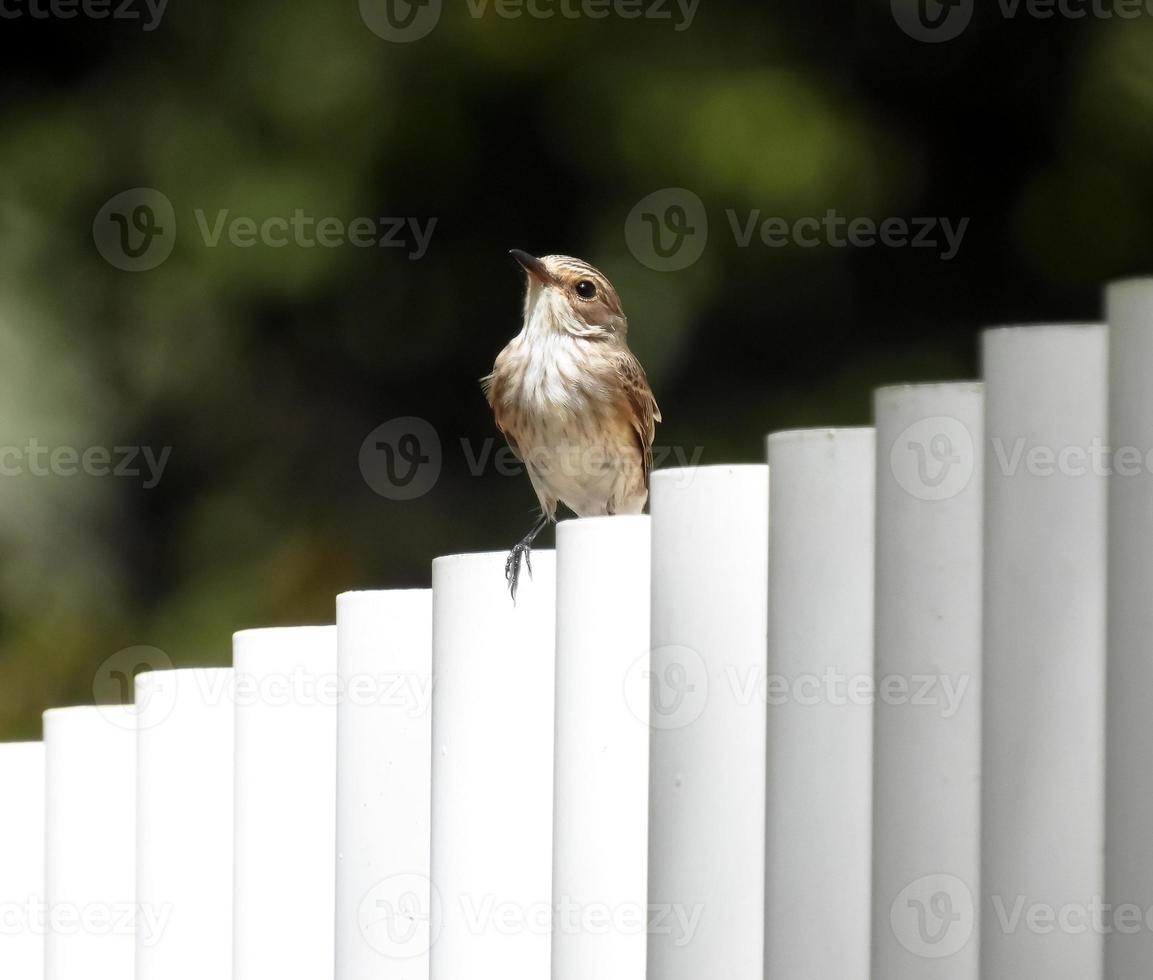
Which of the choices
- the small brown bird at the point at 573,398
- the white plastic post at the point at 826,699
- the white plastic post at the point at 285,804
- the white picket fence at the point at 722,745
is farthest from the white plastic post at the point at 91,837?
the small brown bird at the point at 573,398

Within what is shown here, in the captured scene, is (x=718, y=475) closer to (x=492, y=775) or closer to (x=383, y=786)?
(x=492, y=775)

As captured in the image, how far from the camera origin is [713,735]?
3.03 m

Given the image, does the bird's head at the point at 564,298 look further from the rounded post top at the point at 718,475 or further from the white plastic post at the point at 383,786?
the rounded post top at the point at 718,475

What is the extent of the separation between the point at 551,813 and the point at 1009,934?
119 centimetres

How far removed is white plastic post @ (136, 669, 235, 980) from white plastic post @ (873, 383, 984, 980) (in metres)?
1.95

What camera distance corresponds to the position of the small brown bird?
646 cm

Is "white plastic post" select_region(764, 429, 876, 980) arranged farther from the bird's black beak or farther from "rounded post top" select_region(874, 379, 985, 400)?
the bird's black beak

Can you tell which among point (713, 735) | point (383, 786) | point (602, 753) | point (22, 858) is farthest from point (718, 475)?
point (22, 858)

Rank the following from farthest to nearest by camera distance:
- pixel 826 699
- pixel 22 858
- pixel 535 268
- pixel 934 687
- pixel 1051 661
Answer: pixel 535 268 < pixel 22 858 < pixel 826 699 < pixel 934 687 < pixel 1051 661

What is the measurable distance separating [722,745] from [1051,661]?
0.68 meters

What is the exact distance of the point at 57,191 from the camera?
9.02m

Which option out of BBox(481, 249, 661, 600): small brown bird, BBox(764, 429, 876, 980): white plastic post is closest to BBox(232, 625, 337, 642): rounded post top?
BBox(764, 429, 876, 980): white plastic post

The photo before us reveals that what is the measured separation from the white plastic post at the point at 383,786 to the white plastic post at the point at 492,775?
21cm

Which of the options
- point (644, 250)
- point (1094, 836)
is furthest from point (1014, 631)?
point (644, 250)
